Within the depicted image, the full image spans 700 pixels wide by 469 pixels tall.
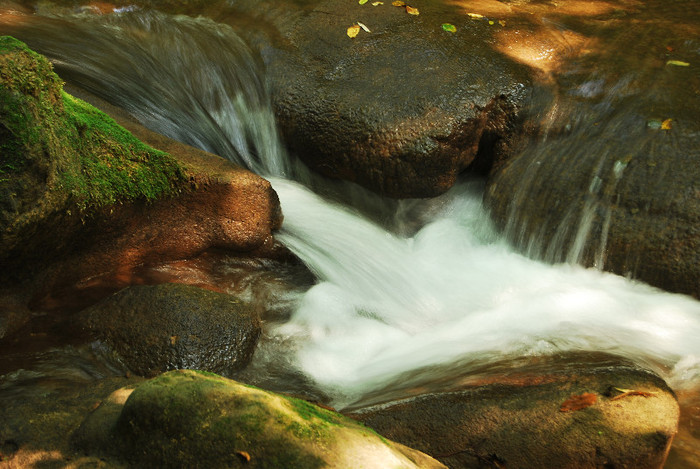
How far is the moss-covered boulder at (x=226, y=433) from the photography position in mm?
1901

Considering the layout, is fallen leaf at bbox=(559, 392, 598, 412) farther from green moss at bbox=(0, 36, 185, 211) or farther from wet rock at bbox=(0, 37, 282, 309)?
green moss at bbox=(0, 36, 185, 211)

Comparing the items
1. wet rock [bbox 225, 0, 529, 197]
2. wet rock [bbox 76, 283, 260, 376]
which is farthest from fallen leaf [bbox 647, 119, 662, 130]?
wet rock [bbox 76, 283, 260, 376]

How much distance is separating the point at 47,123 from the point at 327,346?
233cm

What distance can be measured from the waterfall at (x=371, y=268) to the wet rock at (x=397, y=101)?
0.32m

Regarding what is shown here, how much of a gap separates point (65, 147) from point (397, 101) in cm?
311

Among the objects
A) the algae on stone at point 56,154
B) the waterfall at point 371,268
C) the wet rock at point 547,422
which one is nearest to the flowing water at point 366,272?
the waterfall at point 371,268

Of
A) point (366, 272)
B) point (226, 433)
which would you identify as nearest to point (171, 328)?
point (226, 433)

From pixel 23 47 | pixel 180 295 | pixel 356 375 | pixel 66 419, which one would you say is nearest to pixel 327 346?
pixel 356 375

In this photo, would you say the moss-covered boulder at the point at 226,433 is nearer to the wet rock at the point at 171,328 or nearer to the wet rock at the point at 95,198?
the wet rock at the point at 171,328

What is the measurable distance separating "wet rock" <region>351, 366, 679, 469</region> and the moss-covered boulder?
73cm

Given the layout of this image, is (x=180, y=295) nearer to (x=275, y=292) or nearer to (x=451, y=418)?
(x=275, y=292)

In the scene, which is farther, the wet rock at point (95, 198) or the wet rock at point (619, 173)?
the wet rock at point (619, 173)

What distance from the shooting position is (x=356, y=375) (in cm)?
389

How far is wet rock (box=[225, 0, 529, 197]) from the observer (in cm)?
539
